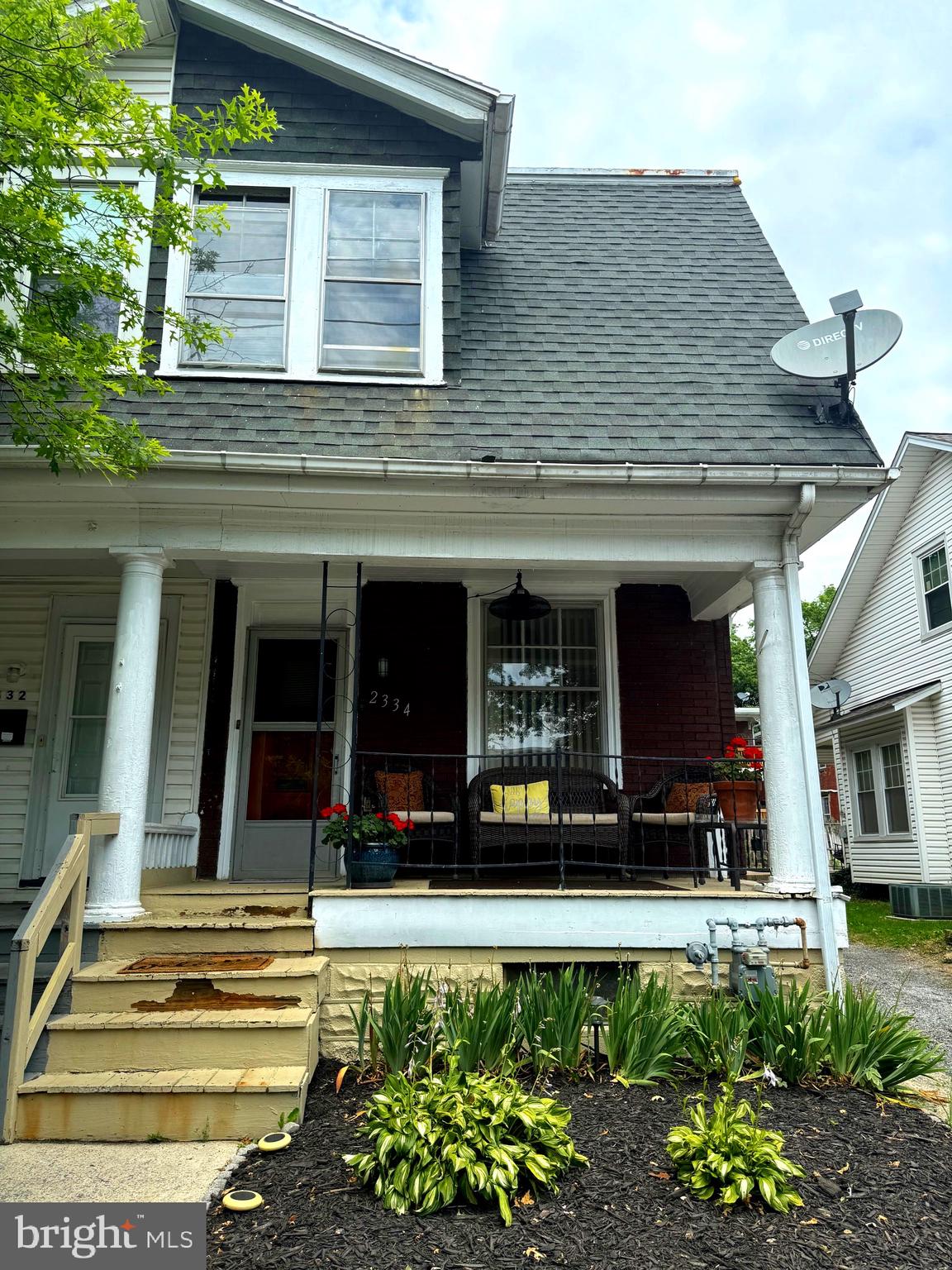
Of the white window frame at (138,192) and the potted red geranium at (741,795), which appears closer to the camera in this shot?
the potted red geranium at (741,795)

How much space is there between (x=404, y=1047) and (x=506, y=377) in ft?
14.6

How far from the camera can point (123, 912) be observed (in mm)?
4984

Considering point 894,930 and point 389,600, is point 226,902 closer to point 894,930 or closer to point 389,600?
point 389,600

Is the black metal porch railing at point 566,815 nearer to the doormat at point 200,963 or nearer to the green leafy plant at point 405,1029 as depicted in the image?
the doormat at point 200,963

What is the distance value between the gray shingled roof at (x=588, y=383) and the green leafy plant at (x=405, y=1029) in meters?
3.27

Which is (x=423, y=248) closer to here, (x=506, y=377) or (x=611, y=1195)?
(x=506, y=377)

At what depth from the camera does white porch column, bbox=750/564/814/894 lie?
5.29 m

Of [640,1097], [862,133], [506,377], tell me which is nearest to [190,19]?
[506,377]

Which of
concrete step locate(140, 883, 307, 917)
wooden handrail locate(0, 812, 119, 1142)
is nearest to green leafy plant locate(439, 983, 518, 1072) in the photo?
concrete step locate(140, 883, 307, 917)

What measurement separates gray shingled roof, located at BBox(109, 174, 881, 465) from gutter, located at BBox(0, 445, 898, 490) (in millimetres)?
309

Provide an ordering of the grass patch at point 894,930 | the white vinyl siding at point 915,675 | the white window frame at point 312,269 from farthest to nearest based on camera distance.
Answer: the white vinyl siding at point 915,675 → the grass patch at point 894,930 → the white window frame at point 312,269

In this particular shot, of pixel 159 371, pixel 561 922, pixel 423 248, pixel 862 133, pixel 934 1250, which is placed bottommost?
pixel 934 1250

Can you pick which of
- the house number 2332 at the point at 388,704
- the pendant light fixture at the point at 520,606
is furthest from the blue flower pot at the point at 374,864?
the pendant light fixture at the point at 520,606

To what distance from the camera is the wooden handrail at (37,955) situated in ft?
12.5
